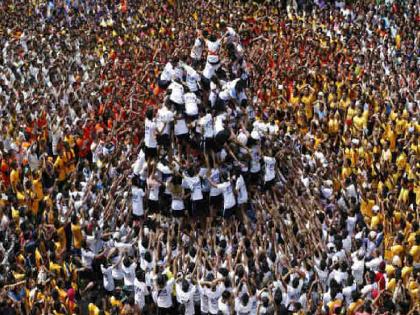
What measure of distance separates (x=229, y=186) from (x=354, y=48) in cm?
770

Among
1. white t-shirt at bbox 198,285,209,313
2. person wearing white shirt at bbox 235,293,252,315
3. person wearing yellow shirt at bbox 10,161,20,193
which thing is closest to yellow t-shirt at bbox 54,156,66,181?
person wearing yellow shirt at bbox 10,161,20,193

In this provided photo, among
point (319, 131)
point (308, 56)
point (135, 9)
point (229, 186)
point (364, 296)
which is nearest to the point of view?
point (364, 296)

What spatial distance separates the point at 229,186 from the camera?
9.05 m

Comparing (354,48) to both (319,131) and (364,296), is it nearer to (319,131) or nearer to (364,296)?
(319,131)

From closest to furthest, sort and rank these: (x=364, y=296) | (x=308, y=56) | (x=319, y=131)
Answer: (x=364, y=296)
(x=319, y=131)
(x=308, y=56)

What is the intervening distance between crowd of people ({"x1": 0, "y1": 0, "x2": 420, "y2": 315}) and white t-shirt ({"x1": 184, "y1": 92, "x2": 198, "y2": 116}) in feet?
0.06

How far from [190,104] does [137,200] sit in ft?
5.06

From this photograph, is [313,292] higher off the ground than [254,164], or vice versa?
[254,164]

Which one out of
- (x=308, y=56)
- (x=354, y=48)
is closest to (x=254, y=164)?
(x=308, y=56)

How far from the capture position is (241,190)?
9.24 m

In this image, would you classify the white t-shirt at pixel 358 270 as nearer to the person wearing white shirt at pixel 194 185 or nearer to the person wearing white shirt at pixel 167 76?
the person wearing white shirt at pixel 194 185

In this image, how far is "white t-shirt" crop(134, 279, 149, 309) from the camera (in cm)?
877

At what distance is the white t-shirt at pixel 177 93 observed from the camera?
355 inches

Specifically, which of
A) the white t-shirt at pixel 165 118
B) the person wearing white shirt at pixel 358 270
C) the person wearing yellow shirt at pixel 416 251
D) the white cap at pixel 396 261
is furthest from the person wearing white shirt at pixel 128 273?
the person wearing yellow shirt at pixel 416 251
